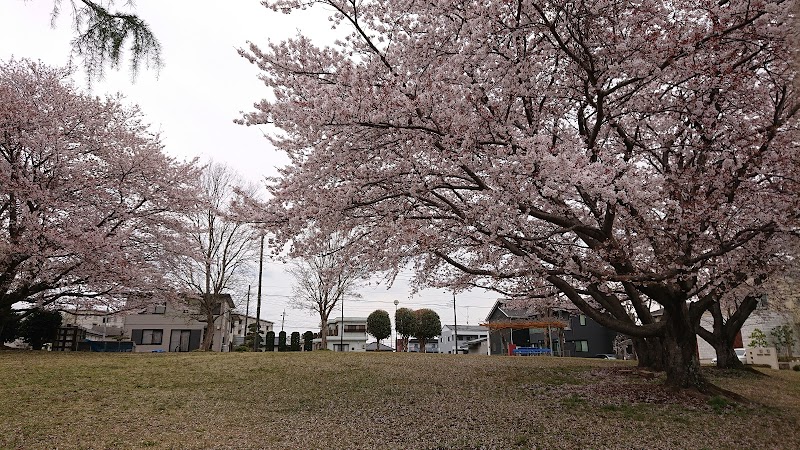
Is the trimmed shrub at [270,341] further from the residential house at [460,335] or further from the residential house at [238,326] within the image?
the residential house at [460,335]

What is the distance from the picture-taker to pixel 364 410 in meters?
8.52

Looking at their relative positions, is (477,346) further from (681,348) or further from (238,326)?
(681,348)

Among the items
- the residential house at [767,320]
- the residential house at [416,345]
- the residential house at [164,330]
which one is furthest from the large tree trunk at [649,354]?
the residential house at [164,330]

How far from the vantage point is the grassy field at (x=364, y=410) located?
678cm

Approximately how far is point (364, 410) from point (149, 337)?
3357 cm

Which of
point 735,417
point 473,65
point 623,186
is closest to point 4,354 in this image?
point 473,65

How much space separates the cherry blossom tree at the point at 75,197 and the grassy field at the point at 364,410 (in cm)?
432

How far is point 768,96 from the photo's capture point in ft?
29.8

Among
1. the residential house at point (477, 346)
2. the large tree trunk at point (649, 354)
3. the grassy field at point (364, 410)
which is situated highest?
the large tree trunk at point (649, 354)

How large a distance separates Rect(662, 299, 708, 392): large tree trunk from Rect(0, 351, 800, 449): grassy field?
505 millimetres

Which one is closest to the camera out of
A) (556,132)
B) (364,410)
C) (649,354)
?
(364,410)

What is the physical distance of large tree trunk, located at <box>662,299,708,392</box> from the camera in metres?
9.78

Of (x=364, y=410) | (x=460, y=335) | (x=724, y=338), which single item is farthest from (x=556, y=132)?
(x=460, y=335)

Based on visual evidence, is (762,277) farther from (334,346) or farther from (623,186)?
(334,346)
